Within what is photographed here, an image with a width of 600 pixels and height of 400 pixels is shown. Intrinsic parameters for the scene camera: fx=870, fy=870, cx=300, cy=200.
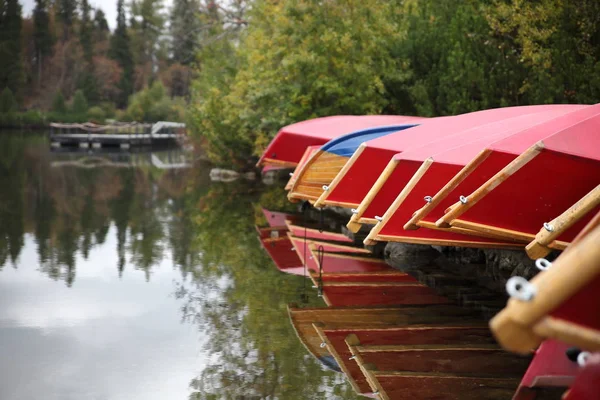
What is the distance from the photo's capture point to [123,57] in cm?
7838

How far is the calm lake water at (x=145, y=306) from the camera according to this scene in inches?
278

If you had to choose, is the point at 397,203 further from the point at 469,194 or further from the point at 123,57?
the point at 123,57

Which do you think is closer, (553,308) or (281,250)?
(553,308)

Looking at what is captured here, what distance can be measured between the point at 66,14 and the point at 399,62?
66815 millimetres

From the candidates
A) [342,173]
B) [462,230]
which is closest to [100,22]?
[342,173]

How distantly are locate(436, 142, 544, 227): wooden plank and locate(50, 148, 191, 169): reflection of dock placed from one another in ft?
85.3

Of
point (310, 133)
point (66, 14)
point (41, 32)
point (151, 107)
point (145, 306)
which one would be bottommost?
point (151, 107)

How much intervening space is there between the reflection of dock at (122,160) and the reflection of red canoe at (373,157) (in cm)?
2212

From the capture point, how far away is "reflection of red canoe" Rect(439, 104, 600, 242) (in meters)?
7.33

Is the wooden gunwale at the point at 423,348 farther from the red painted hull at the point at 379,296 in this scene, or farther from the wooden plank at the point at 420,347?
the red painted hull at the point at 379,296

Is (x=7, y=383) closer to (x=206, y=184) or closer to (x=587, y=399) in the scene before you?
(x=587, y=399)

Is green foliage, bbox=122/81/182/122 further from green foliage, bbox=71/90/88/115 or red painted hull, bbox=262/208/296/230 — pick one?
red painted hull, bbox=262/208/296/230

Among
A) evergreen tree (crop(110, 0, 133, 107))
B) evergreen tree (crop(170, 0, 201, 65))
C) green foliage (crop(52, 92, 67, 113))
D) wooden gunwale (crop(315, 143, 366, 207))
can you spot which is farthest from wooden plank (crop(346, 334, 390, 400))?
evergreen tree (crop(110, 0, 133, 107))

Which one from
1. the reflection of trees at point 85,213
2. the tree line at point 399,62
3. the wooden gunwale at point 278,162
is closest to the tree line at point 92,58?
the reflection of trees at point 85,213
